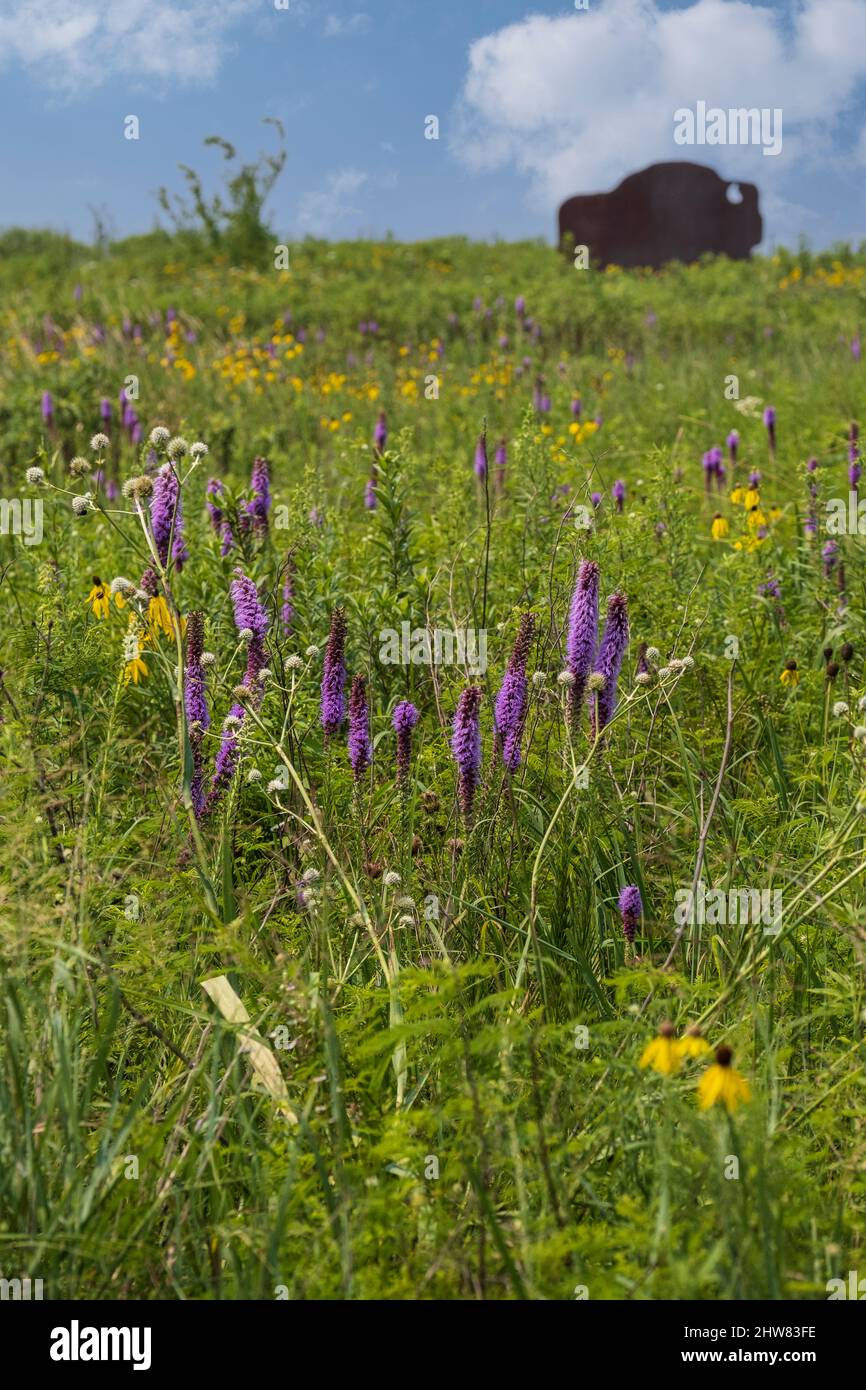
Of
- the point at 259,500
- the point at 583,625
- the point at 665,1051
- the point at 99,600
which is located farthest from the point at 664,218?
the point at 665,1051

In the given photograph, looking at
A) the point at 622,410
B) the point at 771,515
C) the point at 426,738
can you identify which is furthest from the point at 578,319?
the point at 426,738

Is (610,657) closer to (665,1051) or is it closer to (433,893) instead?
(433,893)

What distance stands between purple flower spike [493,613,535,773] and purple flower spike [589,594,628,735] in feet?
0.58

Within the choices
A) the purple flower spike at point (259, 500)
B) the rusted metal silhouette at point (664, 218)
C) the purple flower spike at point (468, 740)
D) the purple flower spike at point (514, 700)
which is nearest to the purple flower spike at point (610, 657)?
the purple flower spike at point (514, 700)

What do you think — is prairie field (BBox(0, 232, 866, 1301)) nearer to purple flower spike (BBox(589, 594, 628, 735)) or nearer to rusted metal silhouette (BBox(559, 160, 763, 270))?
purple flower spike (BBox(589, 594, 628, 735))

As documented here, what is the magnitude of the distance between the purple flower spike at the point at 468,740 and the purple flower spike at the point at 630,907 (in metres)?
0.42

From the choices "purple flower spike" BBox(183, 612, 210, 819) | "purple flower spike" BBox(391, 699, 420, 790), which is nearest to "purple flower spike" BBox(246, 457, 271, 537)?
"purple flower spike" BBox(183, 612, 210, 819)

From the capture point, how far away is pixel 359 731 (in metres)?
3.15

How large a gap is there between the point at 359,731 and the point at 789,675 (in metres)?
1.59

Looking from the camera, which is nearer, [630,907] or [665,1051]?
[665,1051]

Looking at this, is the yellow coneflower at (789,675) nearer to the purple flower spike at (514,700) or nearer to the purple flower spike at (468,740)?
the purple flower spike at (514,700)

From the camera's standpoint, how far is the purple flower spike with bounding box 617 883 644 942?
278 cm

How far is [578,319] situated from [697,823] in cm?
1236

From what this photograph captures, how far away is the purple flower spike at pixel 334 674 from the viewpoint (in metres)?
3.23
